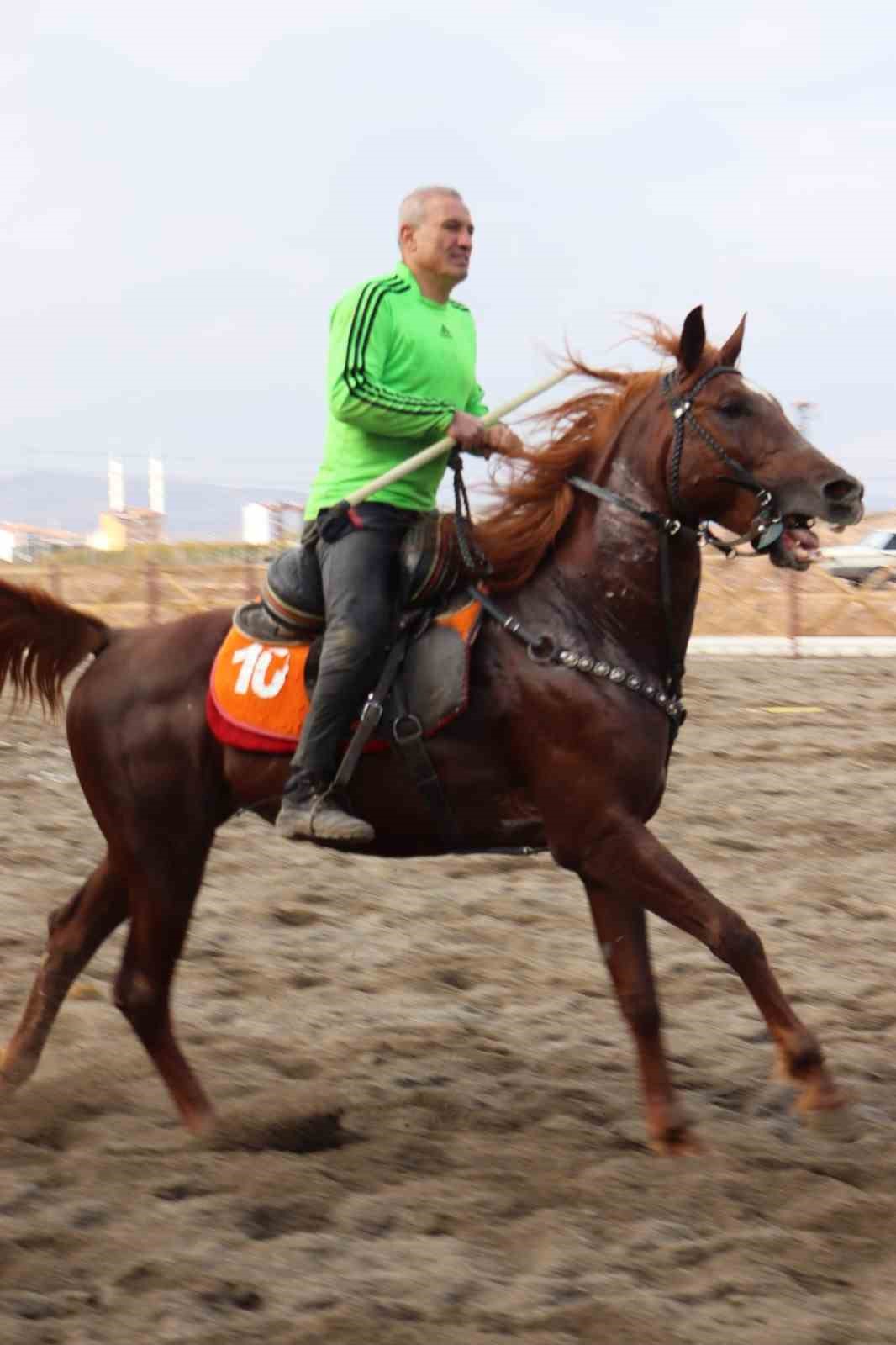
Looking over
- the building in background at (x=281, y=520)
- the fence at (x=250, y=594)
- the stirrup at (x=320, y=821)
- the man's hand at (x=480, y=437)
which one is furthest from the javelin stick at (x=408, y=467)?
the fence at (x=250, y=594)

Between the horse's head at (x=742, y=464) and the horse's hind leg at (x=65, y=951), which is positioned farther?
the horse's hind leg at (x=65, y=951)

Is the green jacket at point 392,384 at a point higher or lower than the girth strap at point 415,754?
higher

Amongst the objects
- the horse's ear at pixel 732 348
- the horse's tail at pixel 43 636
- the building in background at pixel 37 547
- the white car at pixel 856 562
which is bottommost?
the building in background at pixel 37 547

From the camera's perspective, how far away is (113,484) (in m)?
46.5

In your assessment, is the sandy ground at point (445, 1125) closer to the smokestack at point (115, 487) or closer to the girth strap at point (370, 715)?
the girth strap at point (370, 715)

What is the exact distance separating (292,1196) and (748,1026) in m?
2.25

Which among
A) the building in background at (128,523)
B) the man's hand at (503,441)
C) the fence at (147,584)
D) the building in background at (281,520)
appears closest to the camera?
the man's hand at (503,441)

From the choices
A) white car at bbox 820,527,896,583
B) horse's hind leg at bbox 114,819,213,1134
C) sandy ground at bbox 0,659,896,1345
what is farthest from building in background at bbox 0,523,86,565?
horse's hind leg at bbox 114,819,213,1134

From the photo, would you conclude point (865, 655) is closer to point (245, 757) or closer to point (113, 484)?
point (245, 757)

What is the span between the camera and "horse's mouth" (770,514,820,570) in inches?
185

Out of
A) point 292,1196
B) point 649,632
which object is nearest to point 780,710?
point 649,632

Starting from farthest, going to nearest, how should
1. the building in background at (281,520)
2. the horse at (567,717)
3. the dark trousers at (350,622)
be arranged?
1. the building in background at (281,520)
2. the dark trousers at (350,622)
3. the horse at (567,717)

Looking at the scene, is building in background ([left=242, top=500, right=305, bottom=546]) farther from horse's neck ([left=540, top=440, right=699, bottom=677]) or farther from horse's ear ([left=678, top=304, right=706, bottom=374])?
horse's ear ([left=678, top=304, right=706, bottom=374])

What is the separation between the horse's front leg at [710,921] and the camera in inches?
183
